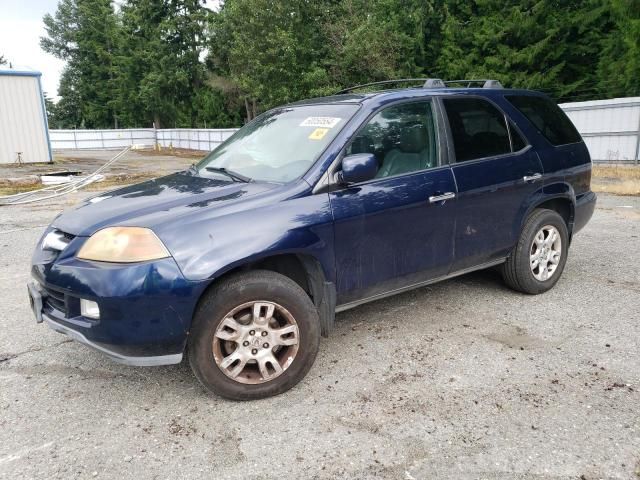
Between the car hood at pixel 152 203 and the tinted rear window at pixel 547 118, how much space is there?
8.35 ft

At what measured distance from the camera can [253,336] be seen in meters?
2.97

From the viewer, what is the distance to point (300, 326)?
3074mm

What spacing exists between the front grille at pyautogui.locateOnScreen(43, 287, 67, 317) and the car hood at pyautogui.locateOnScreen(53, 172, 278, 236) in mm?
359

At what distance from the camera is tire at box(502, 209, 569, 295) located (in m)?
4.41

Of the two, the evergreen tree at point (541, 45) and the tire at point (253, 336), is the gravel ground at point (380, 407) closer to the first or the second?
the tire at point (253, 336)

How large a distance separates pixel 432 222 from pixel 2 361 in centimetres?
317

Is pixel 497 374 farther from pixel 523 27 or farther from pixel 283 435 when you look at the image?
pixel 523 27

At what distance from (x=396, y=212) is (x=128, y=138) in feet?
150

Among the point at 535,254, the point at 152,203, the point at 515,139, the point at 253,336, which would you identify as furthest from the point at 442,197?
the point at 152,203

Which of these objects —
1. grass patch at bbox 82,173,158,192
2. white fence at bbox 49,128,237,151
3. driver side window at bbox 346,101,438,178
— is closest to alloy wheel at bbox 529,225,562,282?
driver side window at bbox 346,101,438,178

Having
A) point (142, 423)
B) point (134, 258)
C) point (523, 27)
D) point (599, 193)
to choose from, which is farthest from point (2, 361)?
point (523, 27)

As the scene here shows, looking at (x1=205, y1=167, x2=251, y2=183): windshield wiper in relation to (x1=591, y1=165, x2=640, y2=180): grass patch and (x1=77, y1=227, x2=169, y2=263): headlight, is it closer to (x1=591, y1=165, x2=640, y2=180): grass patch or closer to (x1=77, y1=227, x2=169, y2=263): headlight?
(x1=77, y1=227, x2=169, y2=263): headlight

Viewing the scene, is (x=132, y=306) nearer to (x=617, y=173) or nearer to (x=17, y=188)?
(x=17, y=188)

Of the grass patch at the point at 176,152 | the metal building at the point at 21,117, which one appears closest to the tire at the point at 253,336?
the metal building at the point at 21,117
